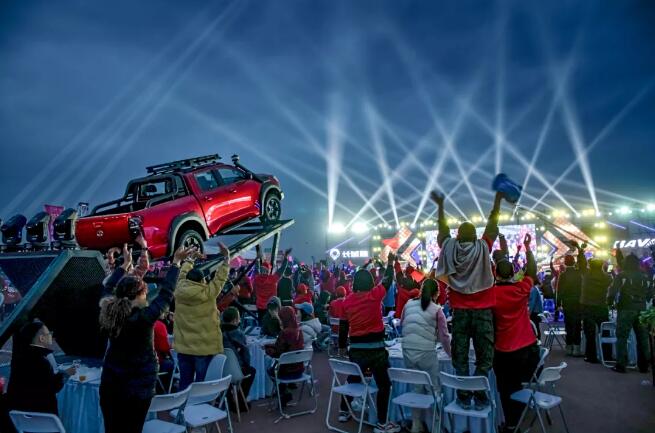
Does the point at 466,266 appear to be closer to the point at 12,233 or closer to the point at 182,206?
the point at 182,206

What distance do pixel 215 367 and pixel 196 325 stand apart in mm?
596

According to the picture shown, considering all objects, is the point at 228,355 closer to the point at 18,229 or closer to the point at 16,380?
Result: the point at 16,380

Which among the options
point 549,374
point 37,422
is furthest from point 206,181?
point 549,374

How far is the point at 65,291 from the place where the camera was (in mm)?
5418

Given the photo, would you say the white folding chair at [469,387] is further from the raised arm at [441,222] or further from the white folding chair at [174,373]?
the white folding chair at [174,373]

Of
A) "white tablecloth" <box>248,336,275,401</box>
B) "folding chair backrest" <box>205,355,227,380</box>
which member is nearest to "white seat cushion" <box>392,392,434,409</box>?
"folding chair backrest" <box>205,355,227,380</box>

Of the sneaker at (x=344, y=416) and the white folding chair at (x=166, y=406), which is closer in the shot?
the white folding chair at (x=166, y=406)

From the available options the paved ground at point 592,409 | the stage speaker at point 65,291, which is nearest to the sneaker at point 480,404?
the paved ground at point 592,409

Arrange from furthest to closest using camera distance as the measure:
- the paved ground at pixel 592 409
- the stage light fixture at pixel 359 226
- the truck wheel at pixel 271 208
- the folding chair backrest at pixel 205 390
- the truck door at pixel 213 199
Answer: the stage light fixture at pixel 359 226 → the truck wheel at pixel 271 208 → the truck door at pixel 213 199 → the paved ground at pixel 592 409 → the folding chair backrest at pixel 205 390

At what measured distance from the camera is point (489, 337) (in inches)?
174

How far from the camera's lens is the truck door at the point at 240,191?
896 centimetres

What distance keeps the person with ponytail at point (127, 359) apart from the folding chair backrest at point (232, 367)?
246 cm

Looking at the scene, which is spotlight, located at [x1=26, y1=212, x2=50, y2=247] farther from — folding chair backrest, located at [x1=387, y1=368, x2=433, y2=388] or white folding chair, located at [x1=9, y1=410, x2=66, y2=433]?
folding chair backrest, located at [x1=387, y1=368, x2=433, y2=388]

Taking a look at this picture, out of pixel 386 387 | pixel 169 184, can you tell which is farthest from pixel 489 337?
pixel 169 184
